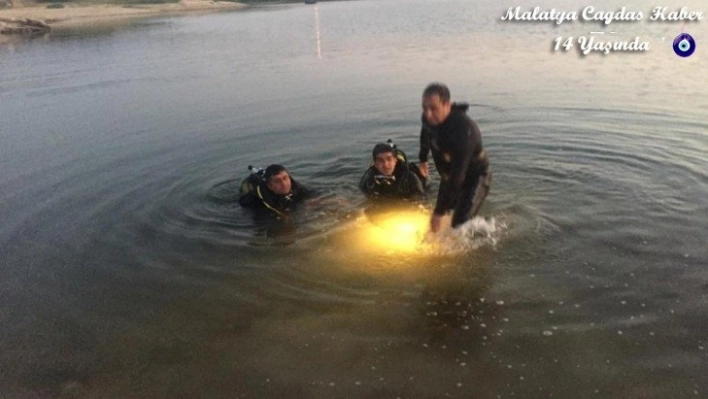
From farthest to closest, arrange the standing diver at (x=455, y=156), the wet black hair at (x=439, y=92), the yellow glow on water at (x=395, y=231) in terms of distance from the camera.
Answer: the yellow glow on water at (x=395, y=231) < the standing diver at (x=455, y=156) < the wet black hair at (x=439, y=92)

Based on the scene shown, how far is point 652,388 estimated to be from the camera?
15.4 feet

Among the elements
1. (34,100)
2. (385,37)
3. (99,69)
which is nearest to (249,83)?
(34,100)

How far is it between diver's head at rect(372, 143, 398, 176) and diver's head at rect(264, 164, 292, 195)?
155cm

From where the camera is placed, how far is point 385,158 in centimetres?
895

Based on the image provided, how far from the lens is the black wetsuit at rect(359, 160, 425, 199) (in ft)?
30.4

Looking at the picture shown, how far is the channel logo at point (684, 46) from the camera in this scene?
750 inches

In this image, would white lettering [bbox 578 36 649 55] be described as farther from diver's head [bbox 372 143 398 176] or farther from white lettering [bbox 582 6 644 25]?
diver's head [bbox 372 143 398 176]

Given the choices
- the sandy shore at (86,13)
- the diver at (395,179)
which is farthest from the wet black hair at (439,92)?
the sandy shore at (86,13)

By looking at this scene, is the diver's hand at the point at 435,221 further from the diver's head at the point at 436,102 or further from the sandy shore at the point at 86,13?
the sandy shore at the point at 86,13

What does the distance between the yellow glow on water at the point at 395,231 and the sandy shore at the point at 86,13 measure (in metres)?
46.8

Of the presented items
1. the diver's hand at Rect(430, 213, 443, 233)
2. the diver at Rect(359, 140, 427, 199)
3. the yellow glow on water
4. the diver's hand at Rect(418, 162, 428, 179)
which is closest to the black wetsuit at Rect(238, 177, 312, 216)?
the diver at Rect(359, 140, 427, 199)

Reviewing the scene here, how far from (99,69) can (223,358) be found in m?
23.4

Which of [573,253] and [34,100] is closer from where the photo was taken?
[573,253]

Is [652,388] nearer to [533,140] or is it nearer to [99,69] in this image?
[533,140]
